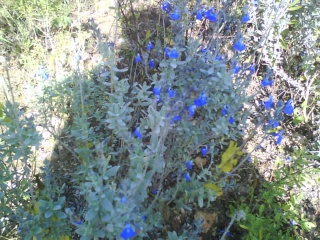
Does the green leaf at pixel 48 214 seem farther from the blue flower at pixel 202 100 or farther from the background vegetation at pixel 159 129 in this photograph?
the blue flower at pixel 202 100

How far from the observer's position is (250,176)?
2.31 metres

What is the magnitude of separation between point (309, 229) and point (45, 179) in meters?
1.53

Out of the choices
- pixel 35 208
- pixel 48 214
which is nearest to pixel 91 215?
pixel 48 214

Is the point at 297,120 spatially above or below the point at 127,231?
below

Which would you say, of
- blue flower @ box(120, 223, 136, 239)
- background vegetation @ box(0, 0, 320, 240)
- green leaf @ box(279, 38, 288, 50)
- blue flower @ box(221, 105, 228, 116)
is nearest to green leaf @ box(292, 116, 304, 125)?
background vegetation @ box(0, 0, 320, 240)

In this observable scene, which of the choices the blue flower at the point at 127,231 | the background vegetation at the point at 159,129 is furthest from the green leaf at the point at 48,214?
the blue flower at the point at 127,231

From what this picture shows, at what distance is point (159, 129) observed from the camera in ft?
4.01

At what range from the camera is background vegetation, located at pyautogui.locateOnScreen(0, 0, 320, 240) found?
1398 millimetres

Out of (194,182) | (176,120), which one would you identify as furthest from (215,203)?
(176,120)

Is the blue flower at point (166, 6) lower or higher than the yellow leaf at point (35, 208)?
higher

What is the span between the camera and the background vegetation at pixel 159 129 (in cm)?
140

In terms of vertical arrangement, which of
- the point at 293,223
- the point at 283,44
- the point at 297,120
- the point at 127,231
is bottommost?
the point at 293,223

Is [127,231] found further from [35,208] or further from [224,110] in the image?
[224,110]

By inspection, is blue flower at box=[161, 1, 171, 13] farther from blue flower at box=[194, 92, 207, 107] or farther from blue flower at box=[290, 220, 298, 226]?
blue flower at box=[290, 220, 298, 226]
